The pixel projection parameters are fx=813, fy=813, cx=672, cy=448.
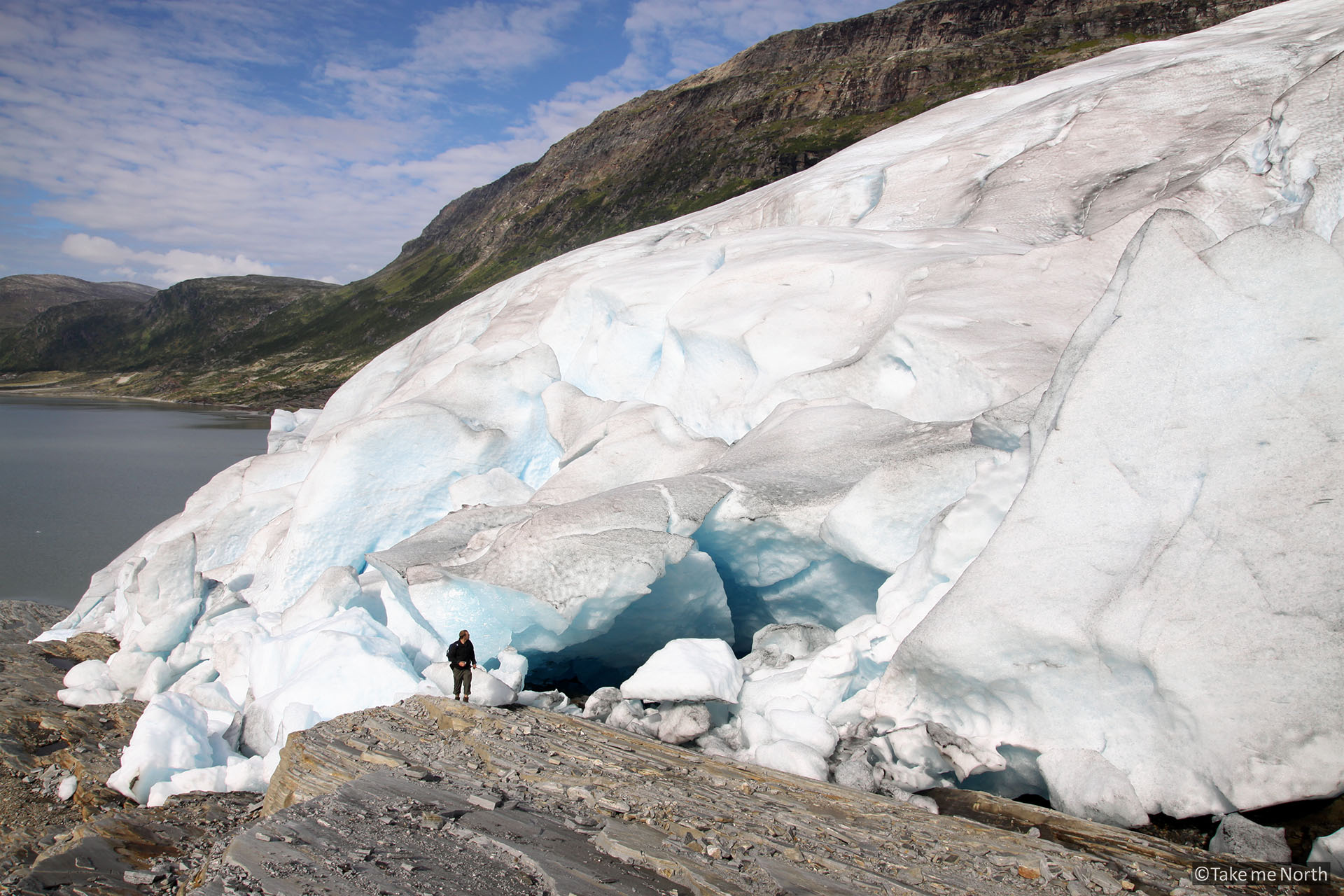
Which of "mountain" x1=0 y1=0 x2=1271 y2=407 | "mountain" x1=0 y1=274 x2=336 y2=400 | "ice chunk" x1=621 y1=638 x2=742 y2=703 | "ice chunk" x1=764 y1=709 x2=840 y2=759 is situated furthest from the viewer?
"mountain" x1=0 y1=274 x2=336 y2=400

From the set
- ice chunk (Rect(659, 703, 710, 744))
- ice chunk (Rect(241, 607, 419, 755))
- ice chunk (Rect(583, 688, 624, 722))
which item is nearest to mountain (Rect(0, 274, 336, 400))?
ice chunk (Rect(241, 607, 419, 755))

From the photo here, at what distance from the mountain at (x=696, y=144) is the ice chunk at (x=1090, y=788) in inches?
2250

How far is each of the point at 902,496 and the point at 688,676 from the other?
2.31 metres

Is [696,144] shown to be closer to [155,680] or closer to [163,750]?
[155,680]

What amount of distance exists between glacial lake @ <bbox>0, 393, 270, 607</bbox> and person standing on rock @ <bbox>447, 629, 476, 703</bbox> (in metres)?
16.9

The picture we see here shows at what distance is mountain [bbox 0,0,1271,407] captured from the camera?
64188 mm

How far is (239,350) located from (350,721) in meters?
132

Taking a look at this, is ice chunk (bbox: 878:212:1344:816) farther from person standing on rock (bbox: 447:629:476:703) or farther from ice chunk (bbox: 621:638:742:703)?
person standing on rock (bbox: 447:629:476:703)

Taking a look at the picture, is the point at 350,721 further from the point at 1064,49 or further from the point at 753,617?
the point at 1064,49

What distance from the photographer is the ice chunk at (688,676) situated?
5898mm

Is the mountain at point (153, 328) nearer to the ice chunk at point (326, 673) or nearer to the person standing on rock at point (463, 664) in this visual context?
the ice chunk at point (326, 673)

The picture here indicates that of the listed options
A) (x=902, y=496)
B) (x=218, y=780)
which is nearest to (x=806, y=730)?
(x=902, y=496)

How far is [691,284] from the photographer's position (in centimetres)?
1195

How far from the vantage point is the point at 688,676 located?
233 inches
